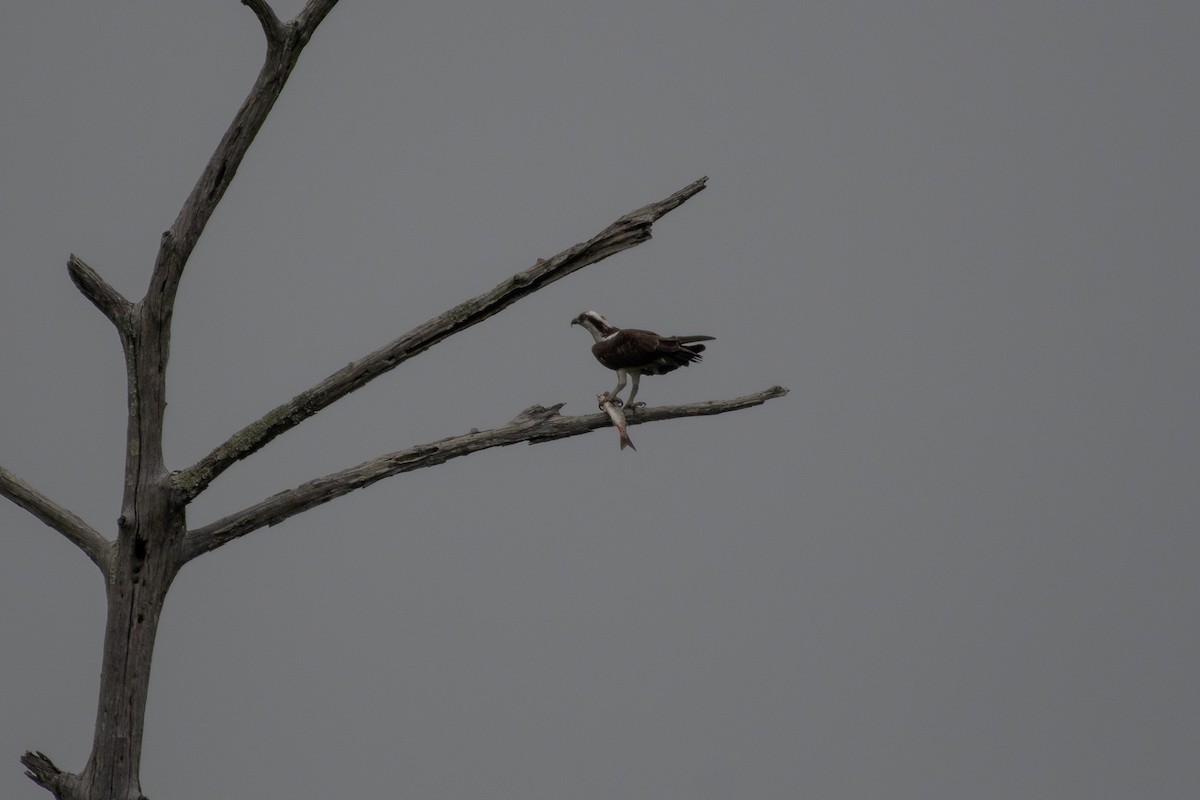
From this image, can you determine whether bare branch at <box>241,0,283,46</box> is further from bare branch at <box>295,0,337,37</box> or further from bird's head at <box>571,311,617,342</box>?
bird's head at <box>571,311,617,342</box>

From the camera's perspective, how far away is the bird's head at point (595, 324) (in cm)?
494

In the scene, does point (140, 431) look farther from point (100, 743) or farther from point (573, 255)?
point (573, 255)

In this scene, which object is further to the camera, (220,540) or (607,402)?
(607,402)

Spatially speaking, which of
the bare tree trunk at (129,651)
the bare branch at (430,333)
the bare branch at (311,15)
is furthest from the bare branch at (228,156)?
the bare tree trunk at (129,651)

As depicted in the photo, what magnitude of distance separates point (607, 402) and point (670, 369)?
287 mm

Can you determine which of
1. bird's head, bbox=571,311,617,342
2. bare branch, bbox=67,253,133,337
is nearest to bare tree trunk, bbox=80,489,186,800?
bare branch, bbox=67,253,133,337

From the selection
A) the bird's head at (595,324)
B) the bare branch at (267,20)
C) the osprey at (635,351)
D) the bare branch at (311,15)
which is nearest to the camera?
the bare branch at (267,20)

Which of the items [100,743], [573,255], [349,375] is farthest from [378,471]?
[100,743]

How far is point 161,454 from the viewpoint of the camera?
4281 mm

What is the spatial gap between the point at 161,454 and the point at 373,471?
2.48 feet

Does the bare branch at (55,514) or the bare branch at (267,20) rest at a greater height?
the bare branch at (267,20)

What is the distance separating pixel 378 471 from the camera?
4402mm

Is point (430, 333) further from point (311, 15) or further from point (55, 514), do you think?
point (55, 514)

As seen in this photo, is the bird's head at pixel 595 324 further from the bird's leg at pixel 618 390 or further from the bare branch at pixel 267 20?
the bare branch at pixel 267 20
